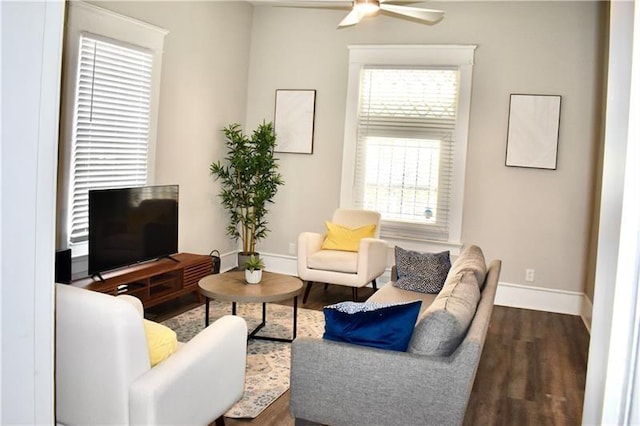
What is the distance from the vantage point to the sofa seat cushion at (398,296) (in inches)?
161

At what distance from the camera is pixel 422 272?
449cm

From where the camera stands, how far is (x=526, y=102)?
569 centimetres

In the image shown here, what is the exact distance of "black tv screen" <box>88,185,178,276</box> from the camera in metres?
4.25

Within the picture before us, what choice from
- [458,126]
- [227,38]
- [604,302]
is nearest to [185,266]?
[227,38]

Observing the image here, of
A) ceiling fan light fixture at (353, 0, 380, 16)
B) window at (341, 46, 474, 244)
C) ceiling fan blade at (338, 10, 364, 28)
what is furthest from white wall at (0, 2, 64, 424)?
window at (341, 46, 474, 244)

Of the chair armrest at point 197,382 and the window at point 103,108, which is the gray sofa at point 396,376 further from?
the window at point 103,108

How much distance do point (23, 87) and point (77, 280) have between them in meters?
3.54

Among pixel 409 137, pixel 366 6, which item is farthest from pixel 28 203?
pixel 409 137

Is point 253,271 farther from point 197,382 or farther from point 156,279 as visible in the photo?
point 197,382

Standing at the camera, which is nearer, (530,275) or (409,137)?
(530,275)

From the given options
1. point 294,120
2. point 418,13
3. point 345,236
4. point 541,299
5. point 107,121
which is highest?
point 418,13

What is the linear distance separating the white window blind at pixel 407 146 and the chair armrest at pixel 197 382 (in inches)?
148

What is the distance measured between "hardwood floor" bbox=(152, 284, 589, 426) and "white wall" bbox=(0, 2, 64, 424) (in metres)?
2.01

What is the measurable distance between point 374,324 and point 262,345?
1787 millimetres
